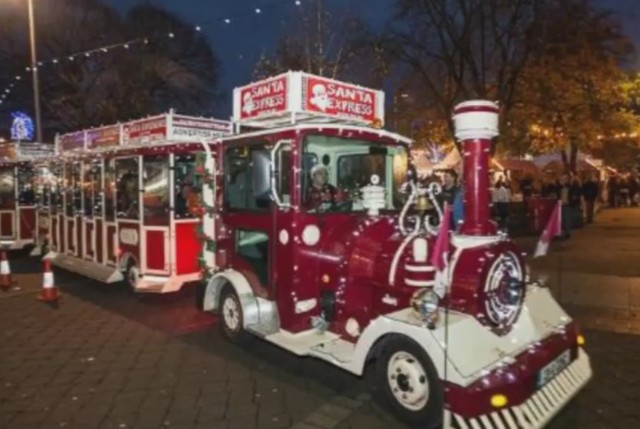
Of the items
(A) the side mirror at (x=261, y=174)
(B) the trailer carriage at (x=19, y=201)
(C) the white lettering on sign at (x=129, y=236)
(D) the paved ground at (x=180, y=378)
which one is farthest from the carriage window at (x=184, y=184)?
(B) the trailer carriage at (x=19, y=201)

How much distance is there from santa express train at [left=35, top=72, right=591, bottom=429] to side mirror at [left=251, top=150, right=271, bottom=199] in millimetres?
18

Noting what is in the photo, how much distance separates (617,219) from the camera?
22422mm

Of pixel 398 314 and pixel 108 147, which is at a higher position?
pixel 108 147

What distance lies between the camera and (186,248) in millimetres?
9133

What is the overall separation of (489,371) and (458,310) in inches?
20.5

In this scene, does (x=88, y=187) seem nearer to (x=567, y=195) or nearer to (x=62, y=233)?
(x=62, y=233)

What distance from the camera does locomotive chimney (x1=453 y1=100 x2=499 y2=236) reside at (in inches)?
170

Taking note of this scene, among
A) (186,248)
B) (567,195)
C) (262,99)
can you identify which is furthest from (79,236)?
(567,195)

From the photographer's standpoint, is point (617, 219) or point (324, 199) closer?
point (324, 199)

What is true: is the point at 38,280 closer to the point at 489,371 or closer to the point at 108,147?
the point at 108,147

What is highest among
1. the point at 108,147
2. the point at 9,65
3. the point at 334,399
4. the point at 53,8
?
the point at 53,8

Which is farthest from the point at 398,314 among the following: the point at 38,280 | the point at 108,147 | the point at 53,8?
the point at 53,8

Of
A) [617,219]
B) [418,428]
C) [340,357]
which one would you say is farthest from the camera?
[617,219]

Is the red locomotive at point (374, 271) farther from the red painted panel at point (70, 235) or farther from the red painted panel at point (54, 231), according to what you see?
the red painted panel at point (54, 231)
